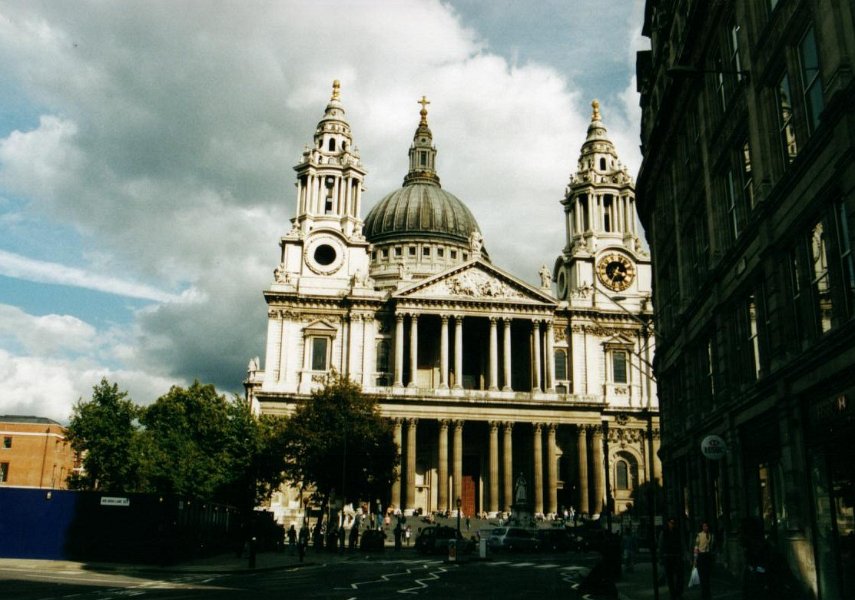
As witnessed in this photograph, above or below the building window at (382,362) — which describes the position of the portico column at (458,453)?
below

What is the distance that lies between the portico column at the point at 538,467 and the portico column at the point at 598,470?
4.77 meters

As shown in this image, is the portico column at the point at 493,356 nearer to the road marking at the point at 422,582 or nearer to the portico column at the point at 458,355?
the portico column at the point at 458,355

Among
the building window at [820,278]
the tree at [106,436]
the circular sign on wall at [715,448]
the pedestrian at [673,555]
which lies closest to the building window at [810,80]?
the building window at [820,278]

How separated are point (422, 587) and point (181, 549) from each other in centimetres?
1685

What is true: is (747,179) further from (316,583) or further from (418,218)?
(418,218)

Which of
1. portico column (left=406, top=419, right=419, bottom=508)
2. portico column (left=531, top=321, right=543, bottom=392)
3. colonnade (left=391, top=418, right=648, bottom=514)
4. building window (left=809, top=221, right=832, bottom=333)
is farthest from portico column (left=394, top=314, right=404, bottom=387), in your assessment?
building window (left=809, top=221, right=832, bottom=333)

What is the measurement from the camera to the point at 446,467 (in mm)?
68562

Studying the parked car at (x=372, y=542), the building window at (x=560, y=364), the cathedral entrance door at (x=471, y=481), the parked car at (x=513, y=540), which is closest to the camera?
the parked car at (x=372, y=542)

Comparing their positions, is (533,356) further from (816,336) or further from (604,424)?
(816,336)

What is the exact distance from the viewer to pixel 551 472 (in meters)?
69.6

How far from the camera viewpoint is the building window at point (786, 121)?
2009 centimetres

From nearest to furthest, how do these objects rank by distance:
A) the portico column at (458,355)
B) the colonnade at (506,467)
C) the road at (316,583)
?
the road at (316,583) → the colonnade at (506,467) → the portico column at (458,355)

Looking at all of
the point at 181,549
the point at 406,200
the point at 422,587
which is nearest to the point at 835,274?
the point at 422,587

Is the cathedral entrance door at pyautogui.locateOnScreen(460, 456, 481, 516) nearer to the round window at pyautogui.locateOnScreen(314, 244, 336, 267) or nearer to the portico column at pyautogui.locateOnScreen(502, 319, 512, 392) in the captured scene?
the portico column at pyautogui.locateOnScreen(502, 319, 512, 392)
